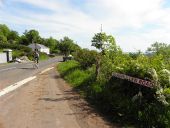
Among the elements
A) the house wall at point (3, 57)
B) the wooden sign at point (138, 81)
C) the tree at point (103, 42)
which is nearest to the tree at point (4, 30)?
the house wall at point (3, 57)

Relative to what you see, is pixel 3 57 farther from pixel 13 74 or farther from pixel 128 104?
pixel 128 104

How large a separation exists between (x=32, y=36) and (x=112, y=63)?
136975 millimetres

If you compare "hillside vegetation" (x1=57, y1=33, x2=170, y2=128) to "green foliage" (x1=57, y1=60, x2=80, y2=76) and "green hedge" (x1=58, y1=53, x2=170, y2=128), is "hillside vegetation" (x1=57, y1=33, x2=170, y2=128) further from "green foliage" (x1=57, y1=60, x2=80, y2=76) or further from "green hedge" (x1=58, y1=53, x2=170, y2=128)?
"green foliage" (x1=57, y1=60, x2=80, y2=76)

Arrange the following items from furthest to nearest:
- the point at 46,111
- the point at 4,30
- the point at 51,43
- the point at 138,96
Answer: the point at 4,30
the point at 51,43
the point at 46,111
the point at 138,96

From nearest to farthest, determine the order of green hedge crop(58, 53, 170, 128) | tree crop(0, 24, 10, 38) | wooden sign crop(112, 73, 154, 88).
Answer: green hedge crop(58, 53, 170, 128)
wooden sign crop(112, 73, 154, 88)
tree crop(0, 24, 10, 38)

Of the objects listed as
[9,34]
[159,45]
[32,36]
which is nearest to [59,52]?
[32,36]

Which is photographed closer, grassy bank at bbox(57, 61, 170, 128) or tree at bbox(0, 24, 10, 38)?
grassy bank at bbox(57, 61, 170, 128)

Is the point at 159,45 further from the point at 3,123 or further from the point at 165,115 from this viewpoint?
the point at 3,123

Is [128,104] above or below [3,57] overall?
above

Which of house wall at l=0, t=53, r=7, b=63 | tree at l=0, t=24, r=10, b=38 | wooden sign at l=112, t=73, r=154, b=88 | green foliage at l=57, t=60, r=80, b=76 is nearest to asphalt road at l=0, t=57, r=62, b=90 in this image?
green foliage at l=57, t=60, r=80, b=76

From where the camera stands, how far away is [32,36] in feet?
495

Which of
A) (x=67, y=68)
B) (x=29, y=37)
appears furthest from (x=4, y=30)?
(x=67, y=68)

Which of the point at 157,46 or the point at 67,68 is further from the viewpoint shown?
the point at 67,68

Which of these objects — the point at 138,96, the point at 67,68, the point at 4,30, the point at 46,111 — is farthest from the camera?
the point at 4,30
